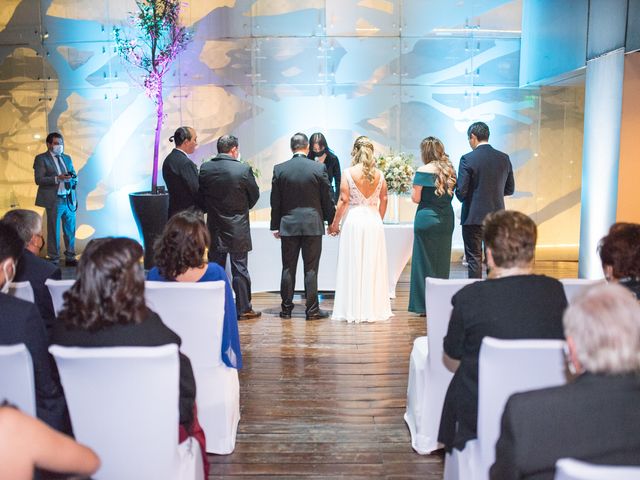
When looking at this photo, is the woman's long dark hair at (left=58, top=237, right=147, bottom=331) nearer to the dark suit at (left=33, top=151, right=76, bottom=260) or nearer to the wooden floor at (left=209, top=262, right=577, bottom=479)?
the wooden floor at (left=209, top=262, right=577, bottom=479)

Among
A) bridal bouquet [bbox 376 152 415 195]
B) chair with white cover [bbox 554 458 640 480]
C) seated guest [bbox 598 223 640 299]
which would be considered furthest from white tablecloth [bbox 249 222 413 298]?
chair with white cover [bbox 554 458 640 480]

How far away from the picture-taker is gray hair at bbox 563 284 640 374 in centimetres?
183

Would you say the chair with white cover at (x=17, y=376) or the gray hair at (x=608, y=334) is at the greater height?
the gray hair at (x=608, y=334)

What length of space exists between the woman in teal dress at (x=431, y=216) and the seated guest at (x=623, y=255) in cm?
308

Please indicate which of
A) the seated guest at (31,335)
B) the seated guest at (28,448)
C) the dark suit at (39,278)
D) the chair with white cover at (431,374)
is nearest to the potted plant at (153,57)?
the dark suit at (39,278)

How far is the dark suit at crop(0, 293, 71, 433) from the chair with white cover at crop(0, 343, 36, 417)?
261 millimetres

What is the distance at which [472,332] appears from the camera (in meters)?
2.86

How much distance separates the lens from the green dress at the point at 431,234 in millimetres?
6453

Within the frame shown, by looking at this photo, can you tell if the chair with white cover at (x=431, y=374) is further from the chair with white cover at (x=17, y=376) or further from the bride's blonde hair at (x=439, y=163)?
the bride's blonde hair at (x=439, y=163)

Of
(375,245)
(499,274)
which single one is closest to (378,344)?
(375,245)

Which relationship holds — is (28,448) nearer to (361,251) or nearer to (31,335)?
(31,335)

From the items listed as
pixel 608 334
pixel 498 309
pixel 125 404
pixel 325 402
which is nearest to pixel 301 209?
pixel 325 402

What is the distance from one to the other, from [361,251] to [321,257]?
1028 millimetres

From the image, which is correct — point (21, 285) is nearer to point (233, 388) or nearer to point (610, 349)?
point (233, 388)
